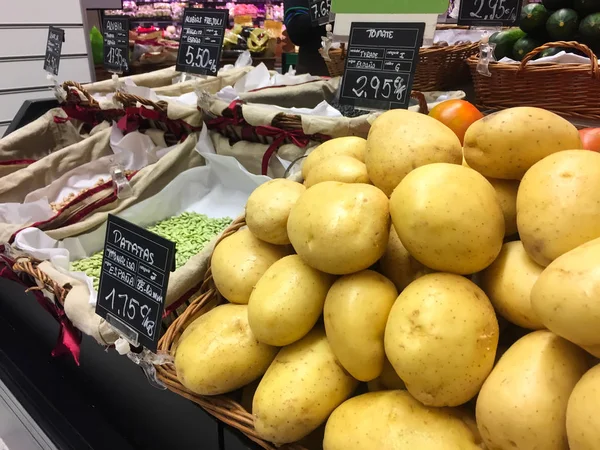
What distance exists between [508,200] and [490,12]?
3.89 ft

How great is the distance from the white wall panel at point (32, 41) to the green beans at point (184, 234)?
2.34 meters

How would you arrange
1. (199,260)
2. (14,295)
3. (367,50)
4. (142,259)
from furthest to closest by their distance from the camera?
1. (14,295)
2. (367,50)
3. (199,260)
4. (142,259)

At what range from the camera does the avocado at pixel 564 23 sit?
59.7 inches

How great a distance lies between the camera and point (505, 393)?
52 centimetres

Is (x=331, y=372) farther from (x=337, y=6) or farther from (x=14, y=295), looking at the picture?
(x=14, y=295)

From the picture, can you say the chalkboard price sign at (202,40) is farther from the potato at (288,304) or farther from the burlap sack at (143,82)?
the potato at (288,304)

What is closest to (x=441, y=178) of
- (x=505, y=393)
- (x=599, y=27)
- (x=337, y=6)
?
(x=505, y=393)

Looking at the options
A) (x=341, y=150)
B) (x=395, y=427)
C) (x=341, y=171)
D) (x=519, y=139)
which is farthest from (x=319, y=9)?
(x=395, y=427)

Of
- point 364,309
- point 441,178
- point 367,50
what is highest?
point 367,50

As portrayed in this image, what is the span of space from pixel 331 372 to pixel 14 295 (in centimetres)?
108

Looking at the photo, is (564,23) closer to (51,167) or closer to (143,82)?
(143,82)

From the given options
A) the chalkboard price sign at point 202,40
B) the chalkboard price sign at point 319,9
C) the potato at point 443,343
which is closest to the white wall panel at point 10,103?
the chalkboard price sign at point 202,40

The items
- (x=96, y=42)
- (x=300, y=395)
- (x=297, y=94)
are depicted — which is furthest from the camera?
(x=96, y=42)

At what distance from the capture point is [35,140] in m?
1.96
